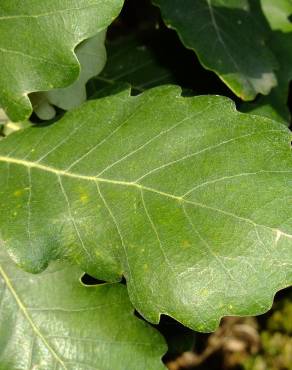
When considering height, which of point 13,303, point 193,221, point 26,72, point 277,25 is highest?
point 26,72

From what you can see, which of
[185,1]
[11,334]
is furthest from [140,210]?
[185,1]

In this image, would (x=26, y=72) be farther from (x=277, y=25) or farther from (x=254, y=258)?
(x=277, y=25)

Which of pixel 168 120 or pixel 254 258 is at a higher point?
pixel 168 120

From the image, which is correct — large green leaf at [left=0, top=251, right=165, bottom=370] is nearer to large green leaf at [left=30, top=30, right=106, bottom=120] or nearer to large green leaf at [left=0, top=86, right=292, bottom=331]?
large green leaf at [left=0, top=86, right=292, bottom=331]

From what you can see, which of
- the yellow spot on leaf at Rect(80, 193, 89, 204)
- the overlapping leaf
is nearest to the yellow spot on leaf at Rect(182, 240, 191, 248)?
the yellow spot on leaf at Rect(80, 193, 89, 204)

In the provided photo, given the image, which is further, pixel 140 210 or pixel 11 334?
pixel 11 334

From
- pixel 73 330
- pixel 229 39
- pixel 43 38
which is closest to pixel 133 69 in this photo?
pixel 229 39

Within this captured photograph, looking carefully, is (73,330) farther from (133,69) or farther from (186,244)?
(133,69)
